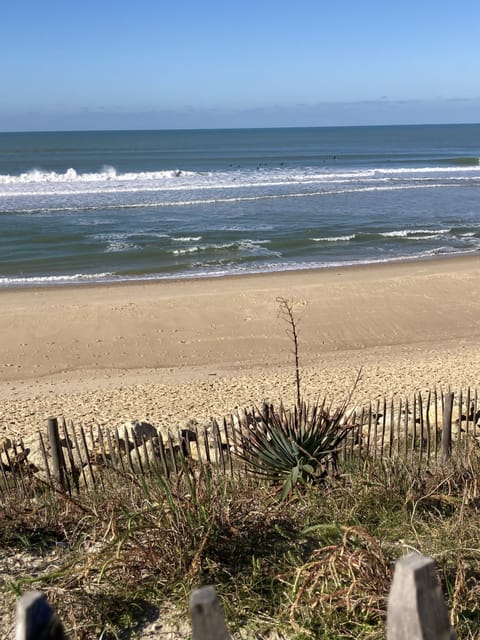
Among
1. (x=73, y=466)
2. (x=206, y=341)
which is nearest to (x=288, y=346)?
(x=206, y=341)

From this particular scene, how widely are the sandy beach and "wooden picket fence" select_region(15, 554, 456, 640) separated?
722cm

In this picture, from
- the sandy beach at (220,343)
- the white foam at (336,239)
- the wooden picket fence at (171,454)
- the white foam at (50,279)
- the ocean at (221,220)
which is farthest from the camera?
the white foam at (336,239)

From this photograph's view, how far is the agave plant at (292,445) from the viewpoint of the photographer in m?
5.55

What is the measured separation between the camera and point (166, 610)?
3744 millimetres

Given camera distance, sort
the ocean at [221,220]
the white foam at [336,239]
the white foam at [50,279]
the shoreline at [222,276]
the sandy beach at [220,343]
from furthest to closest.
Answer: the white foam at [336,239]
the ocean at [221,220]
the white foam at [50,279]
the shoreline at [222,276]
the sandy beach at [220,343]

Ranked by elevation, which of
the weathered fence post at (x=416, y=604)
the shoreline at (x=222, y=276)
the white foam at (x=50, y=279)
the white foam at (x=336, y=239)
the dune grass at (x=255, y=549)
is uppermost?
the weathered fence post at (x=416, y=604)

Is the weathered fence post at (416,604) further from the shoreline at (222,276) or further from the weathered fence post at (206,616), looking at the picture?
the shoreline at (222,276)

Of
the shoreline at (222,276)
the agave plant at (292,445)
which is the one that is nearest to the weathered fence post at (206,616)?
the agave plant at (292,445)

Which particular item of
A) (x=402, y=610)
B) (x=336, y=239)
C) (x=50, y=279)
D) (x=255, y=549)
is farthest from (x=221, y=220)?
(x=402, y=610)

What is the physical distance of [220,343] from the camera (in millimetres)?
15281

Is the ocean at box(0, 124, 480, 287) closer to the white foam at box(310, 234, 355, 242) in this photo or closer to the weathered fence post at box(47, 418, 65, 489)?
the white foam at box(310, 234, 355, 242)

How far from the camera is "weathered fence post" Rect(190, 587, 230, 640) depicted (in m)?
1.74

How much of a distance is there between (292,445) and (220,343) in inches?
383

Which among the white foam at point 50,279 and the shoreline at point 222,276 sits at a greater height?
the white foam at point 50,279
